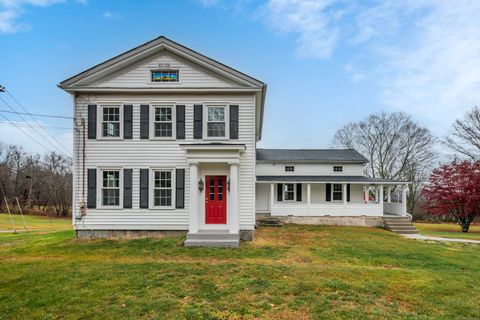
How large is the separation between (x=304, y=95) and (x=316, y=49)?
12.1 metres

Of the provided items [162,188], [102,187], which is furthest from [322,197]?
[102,187]

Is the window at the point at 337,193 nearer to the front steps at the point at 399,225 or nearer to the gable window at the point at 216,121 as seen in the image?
the front steps at the point at 399,225

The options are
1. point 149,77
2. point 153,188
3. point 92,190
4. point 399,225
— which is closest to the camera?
point 92,190

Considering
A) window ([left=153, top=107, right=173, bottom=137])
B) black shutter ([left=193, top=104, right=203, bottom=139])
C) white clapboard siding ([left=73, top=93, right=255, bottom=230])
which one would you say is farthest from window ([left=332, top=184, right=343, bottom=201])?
window ([left=153, top=107, right=173, bottom=137])

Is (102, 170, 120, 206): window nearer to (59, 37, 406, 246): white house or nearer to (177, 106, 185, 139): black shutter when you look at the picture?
(59, 37, 406, 246): white house

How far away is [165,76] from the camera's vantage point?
41.3ft

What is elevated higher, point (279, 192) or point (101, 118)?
point (101, 118)

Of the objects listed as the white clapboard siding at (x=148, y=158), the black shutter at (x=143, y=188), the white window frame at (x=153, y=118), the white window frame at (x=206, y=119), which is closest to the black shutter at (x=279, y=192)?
the white clapboard siding at (x=148, y=158)

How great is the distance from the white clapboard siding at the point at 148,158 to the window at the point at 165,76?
73 cm

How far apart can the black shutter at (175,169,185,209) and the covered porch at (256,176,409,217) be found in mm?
7086

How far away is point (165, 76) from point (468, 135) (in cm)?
3284

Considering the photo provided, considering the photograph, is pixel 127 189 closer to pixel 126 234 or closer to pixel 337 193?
pixel 126 234

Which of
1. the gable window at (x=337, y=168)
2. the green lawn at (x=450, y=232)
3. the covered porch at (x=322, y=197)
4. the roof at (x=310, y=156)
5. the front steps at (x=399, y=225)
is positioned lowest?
the green lawn at (x=450, y=232)

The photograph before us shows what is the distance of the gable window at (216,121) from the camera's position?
1244cm
